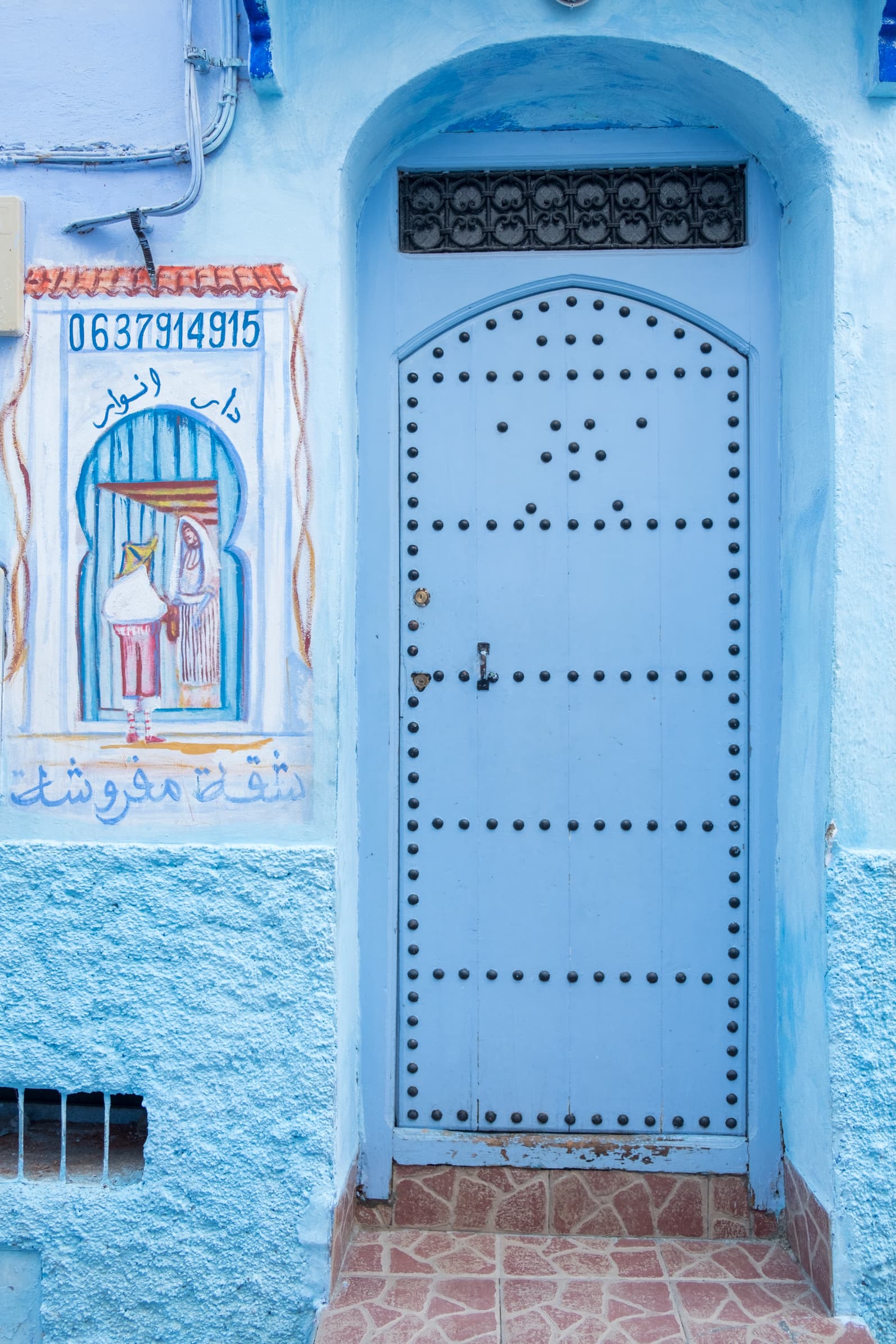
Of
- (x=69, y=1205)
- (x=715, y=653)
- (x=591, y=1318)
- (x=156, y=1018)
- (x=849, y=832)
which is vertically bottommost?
(x=591, y=1318)

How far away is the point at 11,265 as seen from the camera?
2.63m

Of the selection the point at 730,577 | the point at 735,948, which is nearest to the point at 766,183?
the point at 730,577

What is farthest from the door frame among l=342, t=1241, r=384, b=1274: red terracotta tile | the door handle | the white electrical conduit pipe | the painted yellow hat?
the painted yellow hat

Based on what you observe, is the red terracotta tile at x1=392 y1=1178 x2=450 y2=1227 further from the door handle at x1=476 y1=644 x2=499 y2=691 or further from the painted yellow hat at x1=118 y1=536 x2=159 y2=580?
the painted yellow hat at x1=118 y1=536 x2=159 y2=580

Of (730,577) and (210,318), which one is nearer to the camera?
(210,318)

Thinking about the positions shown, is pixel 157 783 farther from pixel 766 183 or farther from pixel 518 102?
pixel 766 183

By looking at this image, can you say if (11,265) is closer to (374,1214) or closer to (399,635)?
(399,635)

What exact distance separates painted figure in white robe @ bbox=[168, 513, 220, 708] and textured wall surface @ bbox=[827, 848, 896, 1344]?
5.52 ft

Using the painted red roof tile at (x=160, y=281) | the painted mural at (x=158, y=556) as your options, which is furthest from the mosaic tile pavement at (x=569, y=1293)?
the painted red roof tile at (x=160, y=281)

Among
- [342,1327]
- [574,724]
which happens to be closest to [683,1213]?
[342,1327]

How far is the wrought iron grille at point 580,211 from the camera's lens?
2857mm

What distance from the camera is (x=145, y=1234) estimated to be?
8.34 ft

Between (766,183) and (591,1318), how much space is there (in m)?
3.05

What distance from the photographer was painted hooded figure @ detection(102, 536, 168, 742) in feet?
8.70
